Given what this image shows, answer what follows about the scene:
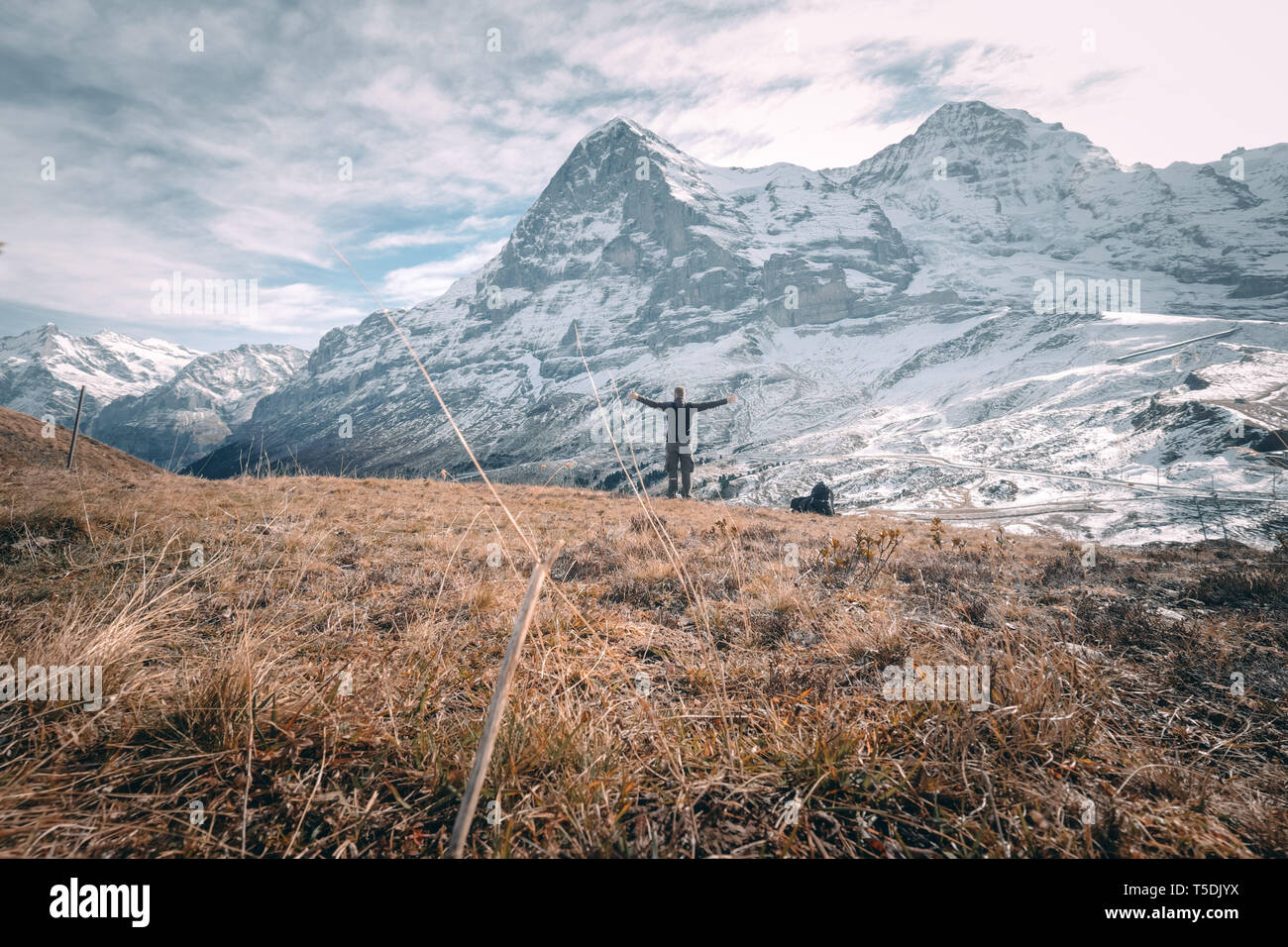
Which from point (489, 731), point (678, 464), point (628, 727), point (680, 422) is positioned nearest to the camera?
point (489, 731)

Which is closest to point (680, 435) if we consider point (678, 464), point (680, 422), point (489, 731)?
point (680, 422)

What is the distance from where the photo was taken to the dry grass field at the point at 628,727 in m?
1.50

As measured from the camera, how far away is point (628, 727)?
2.13 meters

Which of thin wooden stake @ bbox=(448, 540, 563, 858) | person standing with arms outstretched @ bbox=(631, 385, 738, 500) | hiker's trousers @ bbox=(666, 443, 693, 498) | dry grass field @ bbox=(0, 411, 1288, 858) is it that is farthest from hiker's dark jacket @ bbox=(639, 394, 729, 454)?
thin wooden stake @ bbox=(448, 540, 563, 858)

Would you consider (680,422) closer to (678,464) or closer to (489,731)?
(678,464)

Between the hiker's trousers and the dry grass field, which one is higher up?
the hiker's trousers

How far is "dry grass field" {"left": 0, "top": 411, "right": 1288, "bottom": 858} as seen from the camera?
1.50 m

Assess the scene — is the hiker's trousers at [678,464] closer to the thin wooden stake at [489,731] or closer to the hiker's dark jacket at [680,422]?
the hiker's dark jacket at [680,422]

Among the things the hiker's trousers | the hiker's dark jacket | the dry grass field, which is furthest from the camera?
the hiker's trousers

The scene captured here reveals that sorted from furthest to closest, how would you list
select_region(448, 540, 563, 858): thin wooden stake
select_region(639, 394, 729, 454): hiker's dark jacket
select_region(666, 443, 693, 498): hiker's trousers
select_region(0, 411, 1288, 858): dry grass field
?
select_region(666, 443, 693, 498): hiker's trousers < select_region(639, 394, 729, 454): hiker's dark jacket < select_region(0, 411, 1288, 858): dry grass field < select_region(448, 540, 563, 858): thin wooden stake

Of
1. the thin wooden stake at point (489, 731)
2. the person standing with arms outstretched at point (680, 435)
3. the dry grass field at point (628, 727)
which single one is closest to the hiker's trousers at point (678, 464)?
the person standing with arms outstretched at point (680, 435)

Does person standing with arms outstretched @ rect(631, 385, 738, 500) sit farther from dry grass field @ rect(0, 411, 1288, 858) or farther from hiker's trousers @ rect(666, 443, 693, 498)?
dry grass field @ rect(0, 411, 1288, 858)

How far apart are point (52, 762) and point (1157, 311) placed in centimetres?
23594
